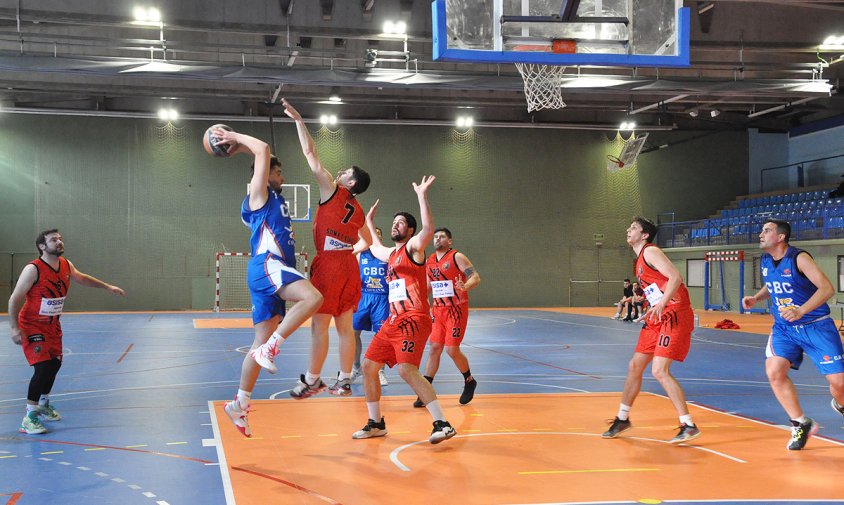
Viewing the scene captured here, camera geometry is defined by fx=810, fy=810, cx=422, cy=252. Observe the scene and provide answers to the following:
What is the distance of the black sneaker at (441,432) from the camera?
681cm

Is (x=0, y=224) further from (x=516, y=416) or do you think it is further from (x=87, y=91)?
(x=516, y=416)

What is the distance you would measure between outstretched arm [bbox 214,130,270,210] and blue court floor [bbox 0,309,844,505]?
2110 mm

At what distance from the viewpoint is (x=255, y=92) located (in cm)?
3034

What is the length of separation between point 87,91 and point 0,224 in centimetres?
656

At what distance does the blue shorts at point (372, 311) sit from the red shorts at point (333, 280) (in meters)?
3.50

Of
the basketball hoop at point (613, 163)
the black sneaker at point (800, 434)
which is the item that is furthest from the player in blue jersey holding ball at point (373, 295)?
the basketball hoop at point (613, 163)

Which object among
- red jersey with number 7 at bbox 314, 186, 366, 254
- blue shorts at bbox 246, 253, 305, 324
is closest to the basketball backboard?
red jersey with number 7 at bbox 314, 186, 366, 254

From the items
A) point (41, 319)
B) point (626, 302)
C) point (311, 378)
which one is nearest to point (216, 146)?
point (311, 378)

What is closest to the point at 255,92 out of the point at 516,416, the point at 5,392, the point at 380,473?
the point at 5,392

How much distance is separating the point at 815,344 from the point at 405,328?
11.6 feet

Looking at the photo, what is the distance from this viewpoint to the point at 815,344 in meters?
6.95

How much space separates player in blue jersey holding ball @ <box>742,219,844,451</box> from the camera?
6898 millimetres

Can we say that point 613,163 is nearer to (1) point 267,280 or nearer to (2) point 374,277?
(2) point 374,277

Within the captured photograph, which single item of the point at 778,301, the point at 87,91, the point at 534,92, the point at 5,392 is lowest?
the point at 5,392
